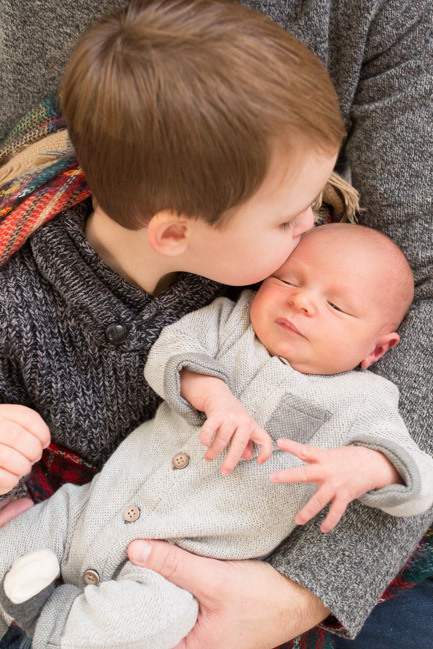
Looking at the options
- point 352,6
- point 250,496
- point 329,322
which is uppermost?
point 352,6

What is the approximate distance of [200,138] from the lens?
928 millimetres

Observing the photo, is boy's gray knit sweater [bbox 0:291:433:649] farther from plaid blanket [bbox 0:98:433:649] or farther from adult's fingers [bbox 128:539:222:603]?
plaid blanket [bbox 0:98:433:649]

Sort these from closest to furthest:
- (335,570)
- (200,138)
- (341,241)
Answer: (200,138)
(335,570)
(341,241)

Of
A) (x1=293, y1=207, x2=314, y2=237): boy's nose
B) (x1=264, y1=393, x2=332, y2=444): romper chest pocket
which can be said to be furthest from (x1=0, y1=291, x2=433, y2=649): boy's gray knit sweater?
(x1=293, y1=207, x2=314, y2=237): boy's nose

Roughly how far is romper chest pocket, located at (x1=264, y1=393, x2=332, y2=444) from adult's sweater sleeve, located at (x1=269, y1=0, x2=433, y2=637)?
0.57 feet

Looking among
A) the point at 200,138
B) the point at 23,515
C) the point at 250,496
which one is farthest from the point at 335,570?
the point at 200,138

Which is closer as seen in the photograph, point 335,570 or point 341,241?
point 335,570

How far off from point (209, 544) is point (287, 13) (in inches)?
40.9

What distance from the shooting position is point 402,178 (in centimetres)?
133

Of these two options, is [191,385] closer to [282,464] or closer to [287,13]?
[282,464]

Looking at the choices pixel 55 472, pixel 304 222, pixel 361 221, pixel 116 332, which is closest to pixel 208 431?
pixel 116 332

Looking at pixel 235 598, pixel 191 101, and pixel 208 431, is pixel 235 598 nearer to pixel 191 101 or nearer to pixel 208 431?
pixel 208 431

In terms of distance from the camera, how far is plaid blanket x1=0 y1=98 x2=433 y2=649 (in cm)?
119

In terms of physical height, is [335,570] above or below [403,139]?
below
